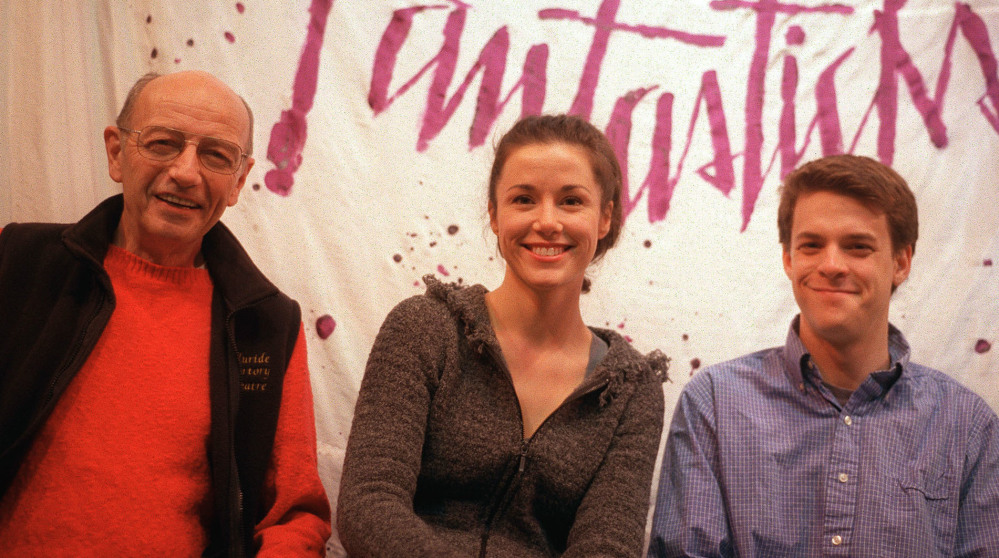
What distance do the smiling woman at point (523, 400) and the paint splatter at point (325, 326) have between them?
645 mm

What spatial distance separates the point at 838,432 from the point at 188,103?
166 centimetres

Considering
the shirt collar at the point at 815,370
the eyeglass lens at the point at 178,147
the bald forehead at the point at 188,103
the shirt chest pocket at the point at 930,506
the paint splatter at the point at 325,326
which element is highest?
the bald forehead at the point at 188,103

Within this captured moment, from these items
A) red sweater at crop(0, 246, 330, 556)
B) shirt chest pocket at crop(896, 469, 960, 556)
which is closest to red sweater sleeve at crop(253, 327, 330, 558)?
red sweater at crop(0, 246, 330, 556)

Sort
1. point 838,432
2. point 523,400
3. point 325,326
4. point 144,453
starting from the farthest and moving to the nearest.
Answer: point 325,326 < point 838,432 < point 523,400 < point 144,453

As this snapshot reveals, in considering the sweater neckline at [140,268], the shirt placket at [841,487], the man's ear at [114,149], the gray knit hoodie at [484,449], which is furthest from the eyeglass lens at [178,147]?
the shirt placket at [841,487]

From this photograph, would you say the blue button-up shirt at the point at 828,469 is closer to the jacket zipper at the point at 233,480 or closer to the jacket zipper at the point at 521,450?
the jacket zipper at the point at 521,450

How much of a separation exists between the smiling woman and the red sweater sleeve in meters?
0.20

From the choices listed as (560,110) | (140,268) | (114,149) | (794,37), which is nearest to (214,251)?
(140,268)

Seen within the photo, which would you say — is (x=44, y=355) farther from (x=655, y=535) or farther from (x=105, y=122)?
(x=655, y=535)

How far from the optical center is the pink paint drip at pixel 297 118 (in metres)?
2.27

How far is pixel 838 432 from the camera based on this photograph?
1769 millimetres

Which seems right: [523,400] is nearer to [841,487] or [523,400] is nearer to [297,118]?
[841,487]

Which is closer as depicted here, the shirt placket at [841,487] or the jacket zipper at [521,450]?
the jacket zipper at [521,450]

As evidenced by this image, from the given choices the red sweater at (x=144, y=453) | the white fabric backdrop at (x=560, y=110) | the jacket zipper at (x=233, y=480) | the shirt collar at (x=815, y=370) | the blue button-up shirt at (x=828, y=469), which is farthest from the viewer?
the white fabric backdrop at (x=560, y=110)
